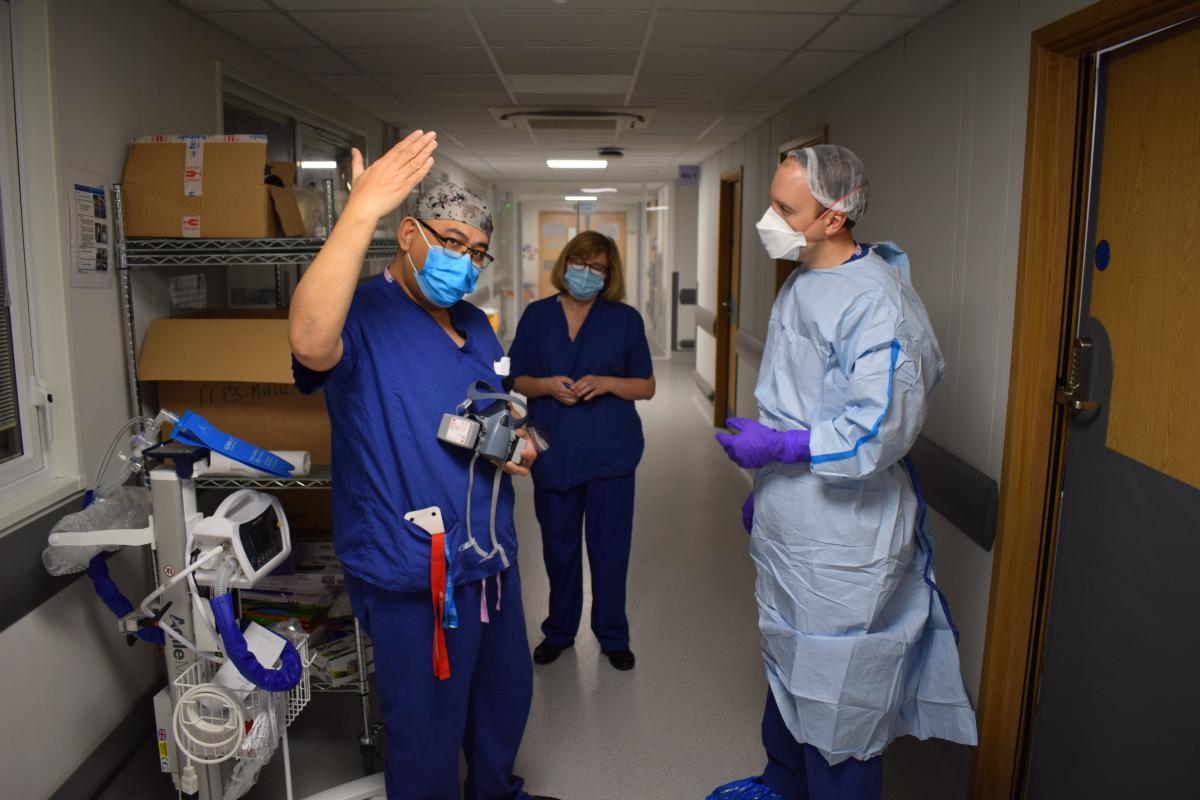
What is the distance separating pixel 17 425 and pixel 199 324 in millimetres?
486

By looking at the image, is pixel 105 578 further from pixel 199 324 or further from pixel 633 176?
pixel 633 176

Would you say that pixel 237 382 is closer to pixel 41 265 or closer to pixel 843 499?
pixel 41 265

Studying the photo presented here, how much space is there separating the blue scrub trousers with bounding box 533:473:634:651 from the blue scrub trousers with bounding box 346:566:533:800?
773 millimetres

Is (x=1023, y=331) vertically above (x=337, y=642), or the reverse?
(x=1023, y=331)

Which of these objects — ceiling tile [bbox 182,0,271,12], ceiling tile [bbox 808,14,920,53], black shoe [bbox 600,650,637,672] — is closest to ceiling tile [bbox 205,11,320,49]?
ceiling tile [bbox 182,0,271,12]

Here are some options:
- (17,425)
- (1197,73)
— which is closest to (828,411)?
(1197,73)

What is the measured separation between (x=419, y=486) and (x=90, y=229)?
1.24 meters

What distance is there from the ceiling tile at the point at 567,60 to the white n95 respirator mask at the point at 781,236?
1634 millimetres

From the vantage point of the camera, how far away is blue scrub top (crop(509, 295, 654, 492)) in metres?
2.60

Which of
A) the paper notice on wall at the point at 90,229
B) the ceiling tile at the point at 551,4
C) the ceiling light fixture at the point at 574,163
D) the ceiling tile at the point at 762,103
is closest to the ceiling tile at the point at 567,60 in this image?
the ceiling tile at the point at 551,4

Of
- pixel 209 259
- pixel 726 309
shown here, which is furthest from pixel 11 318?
pixel 726 309

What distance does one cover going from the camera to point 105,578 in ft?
5.82

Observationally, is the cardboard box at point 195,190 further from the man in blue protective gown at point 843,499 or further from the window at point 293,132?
the man in blue protective gown at point 843,499

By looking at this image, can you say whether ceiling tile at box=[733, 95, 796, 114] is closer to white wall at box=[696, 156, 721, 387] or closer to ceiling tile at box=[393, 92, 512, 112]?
ceiling tile at box=[393, 92, 512, 112]
